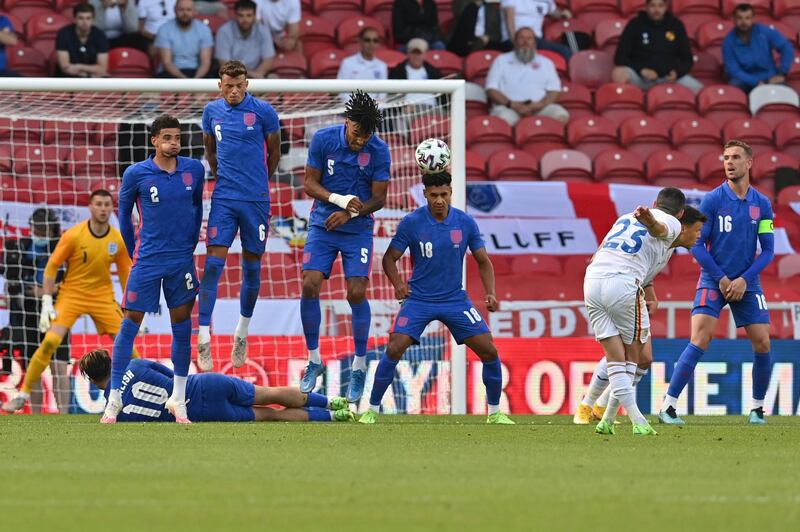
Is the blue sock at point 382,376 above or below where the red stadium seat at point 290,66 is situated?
below

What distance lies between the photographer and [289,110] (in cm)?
1447

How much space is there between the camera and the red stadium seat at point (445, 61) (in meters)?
18.0

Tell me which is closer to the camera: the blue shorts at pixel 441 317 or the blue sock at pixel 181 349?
the blue sock at pixel 181 349

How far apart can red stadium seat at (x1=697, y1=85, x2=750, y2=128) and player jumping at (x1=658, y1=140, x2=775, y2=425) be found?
7.42 m

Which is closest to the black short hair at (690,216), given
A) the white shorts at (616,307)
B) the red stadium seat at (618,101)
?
the white shorts at (616,307)

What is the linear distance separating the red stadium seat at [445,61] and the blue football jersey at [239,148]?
7.41 m

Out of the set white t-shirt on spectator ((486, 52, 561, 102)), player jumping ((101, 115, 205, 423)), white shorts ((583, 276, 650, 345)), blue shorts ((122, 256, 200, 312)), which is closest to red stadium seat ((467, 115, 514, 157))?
white t-shirt on spectator ((486, 52, 561, 102))

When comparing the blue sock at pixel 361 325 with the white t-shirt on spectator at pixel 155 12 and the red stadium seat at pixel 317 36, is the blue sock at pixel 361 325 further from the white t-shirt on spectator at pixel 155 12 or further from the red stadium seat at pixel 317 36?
the red stadium seat at pixel 317 36

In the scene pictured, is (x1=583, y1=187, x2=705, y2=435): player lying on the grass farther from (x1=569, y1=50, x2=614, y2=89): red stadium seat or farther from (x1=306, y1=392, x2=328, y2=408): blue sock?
(x1=569, y1=50, x2=614, y2=89): red stadium seat

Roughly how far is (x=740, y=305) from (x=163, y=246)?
14.9ft

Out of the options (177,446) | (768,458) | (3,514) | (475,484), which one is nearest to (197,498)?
(3,514)

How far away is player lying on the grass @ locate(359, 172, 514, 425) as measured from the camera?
1068 centimetres

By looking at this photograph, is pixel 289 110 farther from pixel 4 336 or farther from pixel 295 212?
pixel 4 336

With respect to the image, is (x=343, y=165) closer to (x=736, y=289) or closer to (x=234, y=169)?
(x=234, y=169)
